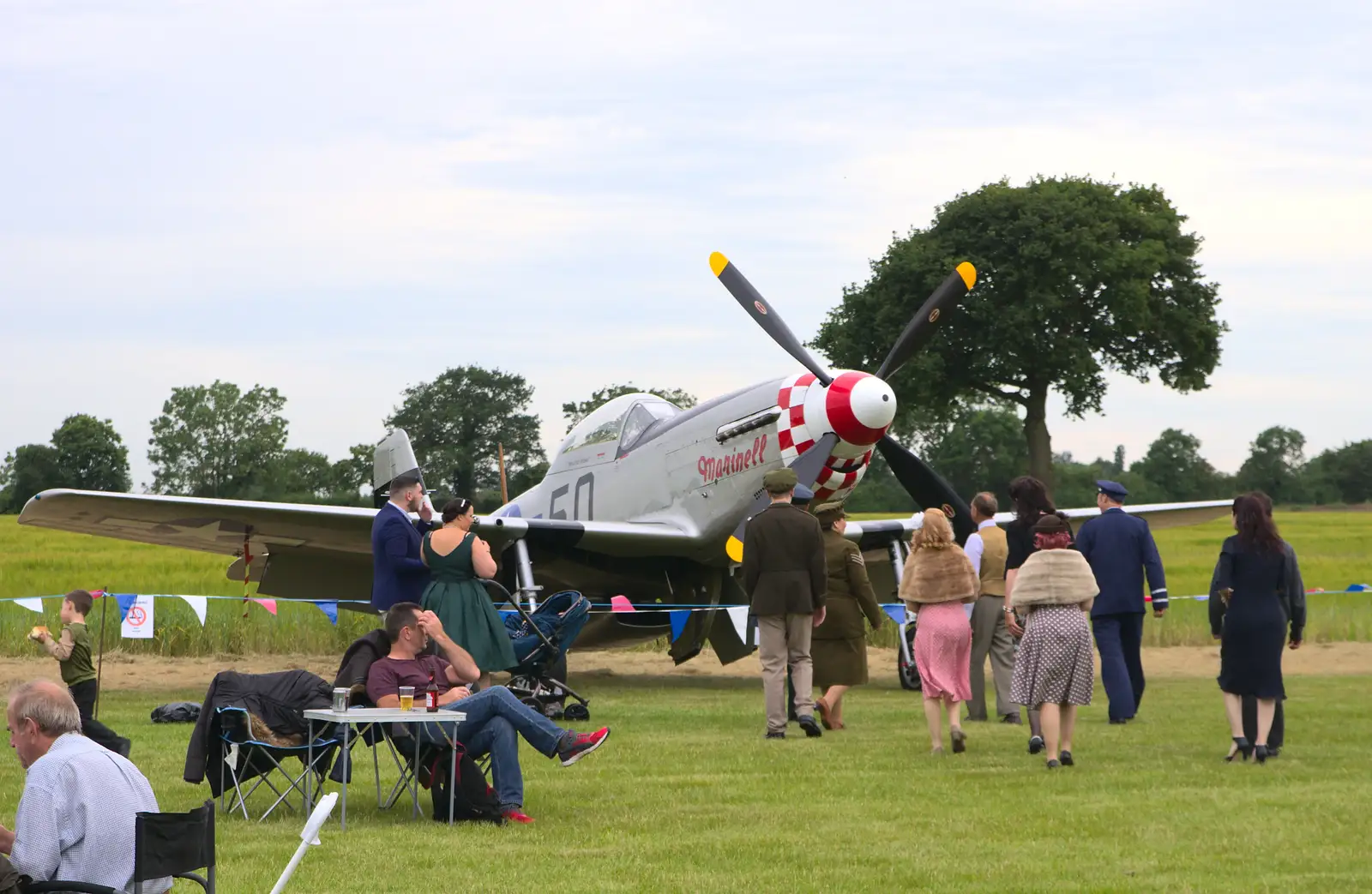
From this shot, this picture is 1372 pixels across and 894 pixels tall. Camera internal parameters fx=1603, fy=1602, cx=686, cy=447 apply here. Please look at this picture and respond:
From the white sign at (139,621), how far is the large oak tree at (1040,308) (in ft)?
109

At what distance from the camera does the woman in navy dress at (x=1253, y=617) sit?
942 cm

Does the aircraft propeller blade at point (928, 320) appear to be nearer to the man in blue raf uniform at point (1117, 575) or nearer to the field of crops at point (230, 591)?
the man in blue raf uniform at point (1117, 575)

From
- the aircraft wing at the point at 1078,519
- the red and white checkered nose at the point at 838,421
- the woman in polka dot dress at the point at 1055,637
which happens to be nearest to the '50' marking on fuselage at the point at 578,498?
the aircraft wing at the point at 1078,519

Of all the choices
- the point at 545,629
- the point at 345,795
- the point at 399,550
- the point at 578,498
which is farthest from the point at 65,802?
the point at 578,498

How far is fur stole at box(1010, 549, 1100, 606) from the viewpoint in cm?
925

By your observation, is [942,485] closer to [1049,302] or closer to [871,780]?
[871,780]

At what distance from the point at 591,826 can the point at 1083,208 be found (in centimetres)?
4335

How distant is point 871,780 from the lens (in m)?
8.64

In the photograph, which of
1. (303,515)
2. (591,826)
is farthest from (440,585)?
(303,515)

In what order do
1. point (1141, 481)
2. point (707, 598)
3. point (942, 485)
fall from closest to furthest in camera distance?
point (942, 485) < point (707, 598) < point (1141, 481)

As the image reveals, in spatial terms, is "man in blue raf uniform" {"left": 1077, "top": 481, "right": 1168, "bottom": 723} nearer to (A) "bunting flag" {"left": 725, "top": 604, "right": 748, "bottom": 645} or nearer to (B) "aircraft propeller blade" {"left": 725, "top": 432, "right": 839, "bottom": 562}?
(B) "aircraft propeller blade" {"left": 725, "top": 432, "right": 839, "bottom": 562}

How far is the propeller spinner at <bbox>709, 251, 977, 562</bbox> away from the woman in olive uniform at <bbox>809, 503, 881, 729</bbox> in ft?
7.70

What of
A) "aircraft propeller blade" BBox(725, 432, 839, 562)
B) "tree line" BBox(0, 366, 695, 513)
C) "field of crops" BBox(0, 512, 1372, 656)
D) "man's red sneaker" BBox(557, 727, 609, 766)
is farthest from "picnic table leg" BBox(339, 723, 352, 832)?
"tree line" BBox(0, 366, 695, 513)

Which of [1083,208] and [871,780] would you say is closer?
[871,780]
